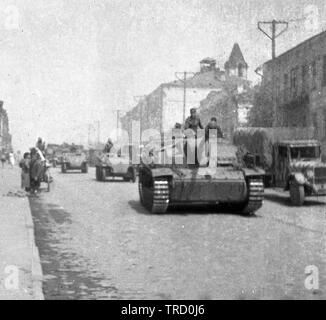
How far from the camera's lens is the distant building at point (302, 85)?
34.2 m

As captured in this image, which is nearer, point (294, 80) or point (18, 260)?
point (18, 260)

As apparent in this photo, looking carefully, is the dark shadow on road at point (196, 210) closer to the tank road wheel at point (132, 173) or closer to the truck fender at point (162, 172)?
the truck fender at point (162, 172)

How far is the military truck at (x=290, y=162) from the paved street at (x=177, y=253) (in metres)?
1.21

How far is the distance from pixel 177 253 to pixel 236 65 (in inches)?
3260

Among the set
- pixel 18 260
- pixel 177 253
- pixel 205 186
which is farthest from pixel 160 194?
pixel 18 260

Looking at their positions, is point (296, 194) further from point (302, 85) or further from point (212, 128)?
point (302, 85)

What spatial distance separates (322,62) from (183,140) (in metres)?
21.6

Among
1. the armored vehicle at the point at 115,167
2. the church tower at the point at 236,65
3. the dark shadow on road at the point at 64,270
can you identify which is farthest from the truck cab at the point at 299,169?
the church tower at the point at 236,65

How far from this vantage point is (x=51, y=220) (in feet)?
40.3

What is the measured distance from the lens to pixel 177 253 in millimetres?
8359

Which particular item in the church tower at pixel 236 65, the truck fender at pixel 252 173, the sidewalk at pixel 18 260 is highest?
the church tower at pixel 236 65

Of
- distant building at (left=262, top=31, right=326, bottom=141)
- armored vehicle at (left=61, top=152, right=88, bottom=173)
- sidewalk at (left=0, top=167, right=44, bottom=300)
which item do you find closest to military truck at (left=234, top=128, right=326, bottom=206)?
sidewalk at (left=0, top=167, right=44, bottom=300)

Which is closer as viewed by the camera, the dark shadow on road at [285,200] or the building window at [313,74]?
the dark shadow on road at [285,200]
